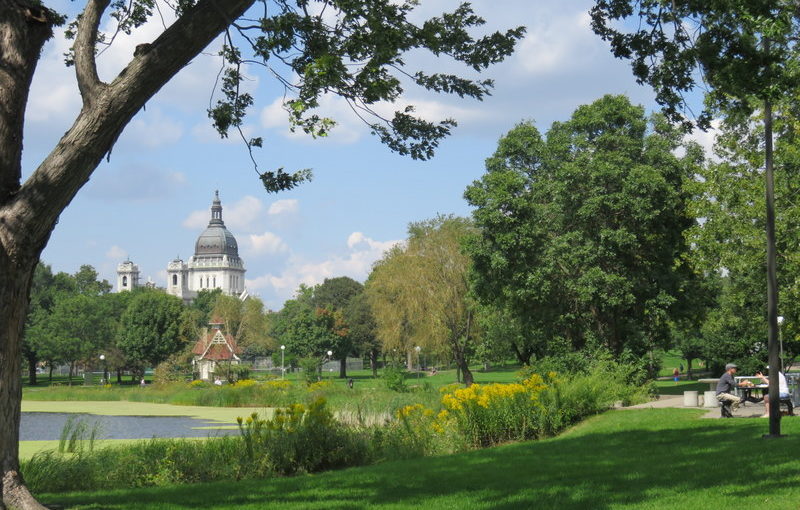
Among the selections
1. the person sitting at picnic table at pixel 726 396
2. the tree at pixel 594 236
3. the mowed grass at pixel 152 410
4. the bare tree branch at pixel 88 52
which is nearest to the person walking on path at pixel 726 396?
the person sitting at picnic table at pixel 726 396

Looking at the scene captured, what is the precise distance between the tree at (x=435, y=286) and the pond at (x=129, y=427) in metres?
16.1

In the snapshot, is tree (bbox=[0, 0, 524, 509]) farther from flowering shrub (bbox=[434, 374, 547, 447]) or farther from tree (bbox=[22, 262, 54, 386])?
tree (bbox=[22, 262, 54, 386])

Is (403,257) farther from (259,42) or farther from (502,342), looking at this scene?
(259,42)

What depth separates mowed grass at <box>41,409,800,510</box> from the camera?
889 centimetres

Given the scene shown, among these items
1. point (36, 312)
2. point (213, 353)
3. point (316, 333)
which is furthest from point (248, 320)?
point (213, 353)

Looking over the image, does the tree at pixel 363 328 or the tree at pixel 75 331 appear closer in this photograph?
the tree at pixel 75 331

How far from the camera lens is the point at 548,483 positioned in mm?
10148

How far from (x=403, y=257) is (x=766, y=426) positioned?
3005 cm

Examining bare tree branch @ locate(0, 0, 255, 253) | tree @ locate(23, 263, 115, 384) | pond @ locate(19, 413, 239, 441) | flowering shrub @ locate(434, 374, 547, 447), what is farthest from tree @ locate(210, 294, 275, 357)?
bare tree branch @ locate(0, 0, 255, 253)

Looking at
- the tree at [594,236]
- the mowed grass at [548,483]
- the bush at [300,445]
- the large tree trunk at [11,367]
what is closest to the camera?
the large tree trunk at [11,367]

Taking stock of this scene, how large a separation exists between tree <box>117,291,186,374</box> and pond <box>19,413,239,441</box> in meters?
42.4

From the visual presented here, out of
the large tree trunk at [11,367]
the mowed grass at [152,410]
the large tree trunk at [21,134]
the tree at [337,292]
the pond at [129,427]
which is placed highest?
the tree at [337,292]

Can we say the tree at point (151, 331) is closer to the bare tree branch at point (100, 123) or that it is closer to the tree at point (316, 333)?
the tree at point (316, 333)

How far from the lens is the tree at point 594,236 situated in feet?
98.1
